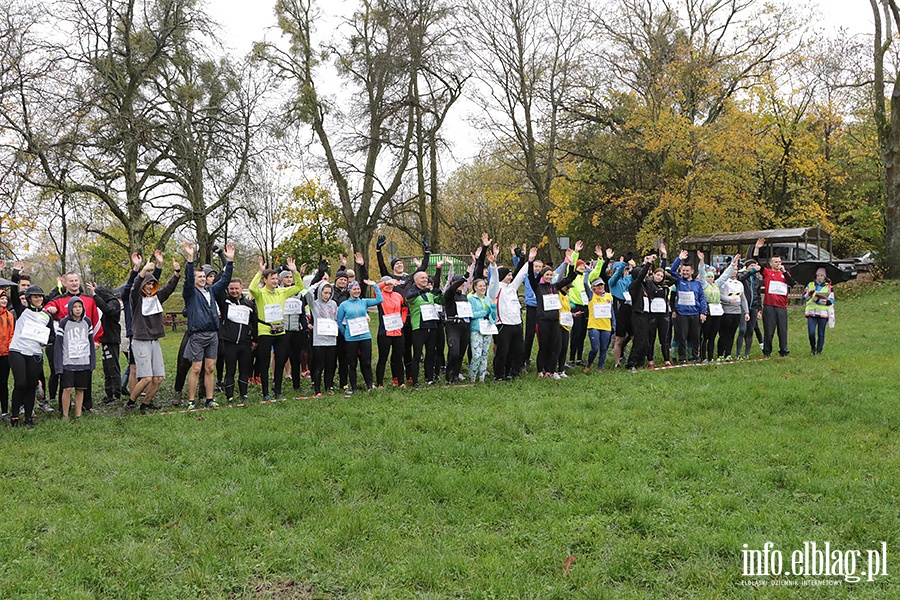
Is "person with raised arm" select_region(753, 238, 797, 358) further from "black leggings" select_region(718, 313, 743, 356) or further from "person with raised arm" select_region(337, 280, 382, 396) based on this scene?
"person with raised arm" select_region(337, 280, 382, 396)

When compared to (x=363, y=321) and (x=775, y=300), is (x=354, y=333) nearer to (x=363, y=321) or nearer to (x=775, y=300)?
(x=363, y=321)

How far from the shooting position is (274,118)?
70.3ft

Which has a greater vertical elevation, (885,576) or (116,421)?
(116,421)

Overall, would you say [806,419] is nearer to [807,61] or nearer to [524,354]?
[524,354]

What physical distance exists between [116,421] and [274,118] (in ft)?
51.5

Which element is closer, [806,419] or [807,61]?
[806,419]

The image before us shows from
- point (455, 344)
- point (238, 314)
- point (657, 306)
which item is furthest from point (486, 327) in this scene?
point (238, 314)

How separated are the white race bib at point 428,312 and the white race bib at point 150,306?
12.2 feet

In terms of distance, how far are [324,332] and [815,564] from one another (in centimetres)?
661

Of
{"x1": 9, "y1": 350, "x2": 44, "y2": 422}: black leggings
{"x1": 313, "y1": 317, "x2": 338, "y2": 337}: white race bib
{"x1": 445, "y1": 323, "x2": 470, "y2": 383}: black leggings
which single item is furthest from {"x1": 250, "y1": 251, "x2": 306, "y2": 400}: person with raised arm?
{"x1": 9, "y1": 350, "x2": 44, "y2": 422}: black leggings

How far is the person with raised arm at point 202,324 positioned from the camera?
8.45 meters

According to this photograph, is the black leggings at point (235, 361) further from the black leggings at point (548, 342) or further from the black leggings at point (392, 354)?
the black leggings at point (548, 342)

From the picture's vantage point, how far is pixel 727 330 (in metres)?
11.6

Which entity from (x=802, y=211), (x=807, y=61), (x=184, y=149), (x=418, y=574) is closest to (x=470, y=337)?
(x=418, y=574)
